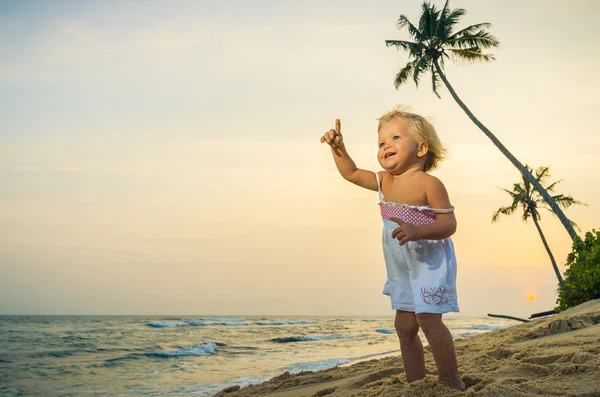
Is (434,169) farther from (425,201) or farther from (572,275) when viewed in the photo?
(572,275)

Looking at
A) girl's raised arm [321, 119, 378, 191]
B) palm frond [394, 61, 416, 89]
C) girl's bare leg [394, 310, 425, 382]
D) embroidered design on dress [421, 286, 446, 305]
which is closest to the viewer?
embroidered design on dress [421, 286, 446, 305]

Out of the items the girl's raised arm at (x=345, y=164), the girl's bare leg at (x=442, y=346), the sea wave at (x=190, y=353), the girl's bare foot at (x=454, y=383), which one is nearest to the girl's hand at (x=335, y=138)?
the girl's raised arm at (x=345, y=164)

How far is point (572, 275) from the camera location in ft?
43.6

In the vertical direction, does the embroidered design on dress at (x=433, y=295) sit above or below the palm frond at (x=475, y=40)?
below

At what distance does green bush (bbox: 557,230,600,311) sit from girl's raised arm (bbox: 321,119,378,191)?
10.2 meters

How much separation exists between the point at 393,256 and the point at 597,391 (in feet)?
4.26

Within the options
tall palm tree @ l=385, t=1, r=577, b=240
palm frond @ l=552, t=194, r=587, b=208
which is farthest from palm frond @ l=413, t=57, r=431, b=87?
palm frond @ l=552, t=194, r=587, b=208

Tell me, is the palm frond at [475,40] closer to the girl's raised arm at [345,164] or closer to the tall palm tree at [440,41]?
the tall palm tree at [440,41]

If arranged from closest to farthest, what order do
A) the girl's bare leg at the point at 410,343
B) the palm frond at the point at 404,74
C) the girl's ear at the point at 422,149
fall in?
the girl's bare leg at the point at 410,343 → the girl's ear at the point at 422,149 → the palm frond at the point at 404,74

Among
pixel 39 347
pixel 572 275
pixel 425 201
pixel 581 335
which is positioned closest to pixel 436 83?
pixel 572 275

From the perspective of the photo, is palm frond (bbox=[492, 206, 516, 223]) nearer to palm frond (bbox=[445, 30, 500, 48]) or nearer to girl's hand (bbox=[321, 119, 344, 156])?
palm frond (bbox=[445, 30, 500, 48])

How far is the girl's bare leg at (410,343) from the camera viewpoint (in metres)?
3.16

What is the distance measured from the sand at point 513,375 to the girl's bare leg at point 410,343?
0.08m

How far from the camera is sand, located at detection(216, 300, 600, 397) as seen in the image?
2885 mm
